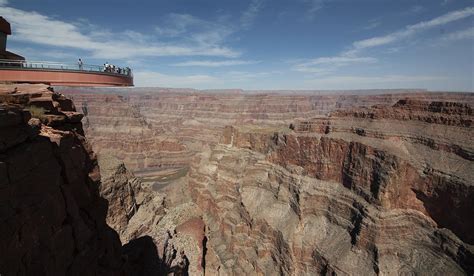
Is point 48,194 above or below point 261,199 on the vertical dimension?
above

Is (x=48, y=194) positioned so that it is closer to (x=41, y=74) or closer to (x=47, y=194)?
(x=47, y=194)

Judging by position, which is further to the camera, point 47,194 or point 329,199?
point 329,199

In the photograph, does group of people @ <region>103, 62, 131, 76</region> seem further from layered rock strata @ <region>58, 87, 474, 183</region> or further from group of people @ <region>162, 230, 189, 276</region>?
layered rock strata @ <region>58, 87, 474, 183</region>

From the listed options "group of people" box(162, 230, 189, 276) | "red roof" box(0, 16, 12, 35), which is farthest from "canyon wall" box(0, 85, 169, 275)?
"group of people" box(162, 230, 189, 276)

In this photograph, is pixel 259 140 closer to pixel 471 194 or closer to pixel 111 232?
pixel 471 194

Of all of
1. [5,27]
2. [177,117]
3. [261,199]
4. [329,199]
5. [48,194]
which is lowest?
[261,199]

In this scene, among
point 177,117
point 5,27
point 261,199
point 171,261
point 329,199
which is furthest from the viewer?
A: point 177,117

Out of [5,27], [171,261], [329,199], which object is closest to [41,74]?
[5,27]
